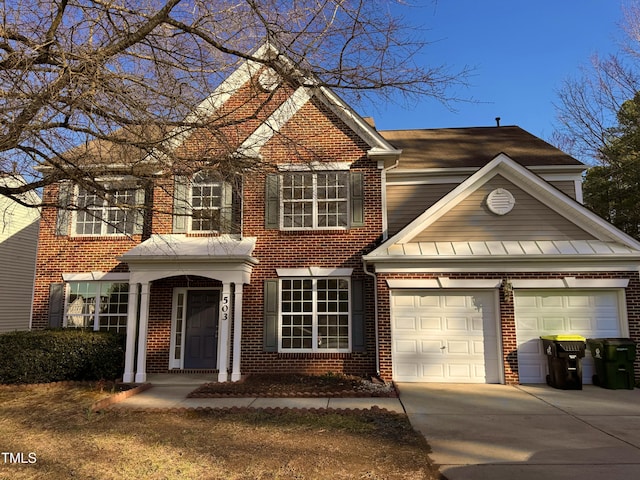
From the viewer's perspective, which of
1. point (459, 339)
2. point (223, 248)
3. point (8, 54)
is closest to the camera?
point (8, 54)

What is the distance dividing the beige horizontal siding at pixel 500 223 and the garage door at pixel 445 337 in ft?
4.65

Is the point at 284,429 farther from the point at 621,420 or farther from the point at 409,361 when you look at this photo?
the point at 621,420

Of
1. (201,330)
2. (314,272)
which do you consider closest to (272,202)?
(314,272)

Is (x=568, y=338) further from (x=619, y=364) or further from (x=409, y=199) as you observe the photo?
(x=409, y=199)

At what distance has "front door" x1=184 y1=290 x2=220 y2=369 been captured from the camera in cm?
1148

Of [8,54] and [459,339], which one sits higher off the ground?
[8,54]

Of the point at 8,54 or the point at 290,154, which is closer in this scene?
the point at 8,54

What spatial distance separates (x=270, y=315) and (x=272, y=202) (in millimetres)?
3008

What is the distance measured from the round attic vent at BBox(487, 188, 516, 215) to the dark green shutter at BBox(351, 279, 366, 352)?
3.71 m

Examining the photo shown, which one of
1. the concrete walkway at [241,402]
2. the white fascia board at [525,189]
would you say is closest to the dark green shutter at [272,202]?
the white fascia board at [525,189]

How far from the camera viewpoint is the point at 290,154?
11133 millimetres

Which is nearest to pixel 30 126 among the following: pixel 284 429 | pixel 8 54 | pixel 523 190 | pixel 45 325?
pixel 8 54

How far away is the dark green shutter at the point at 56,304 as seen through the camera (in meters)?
11.9

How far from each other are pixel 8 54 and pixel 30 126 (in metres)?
0.94
